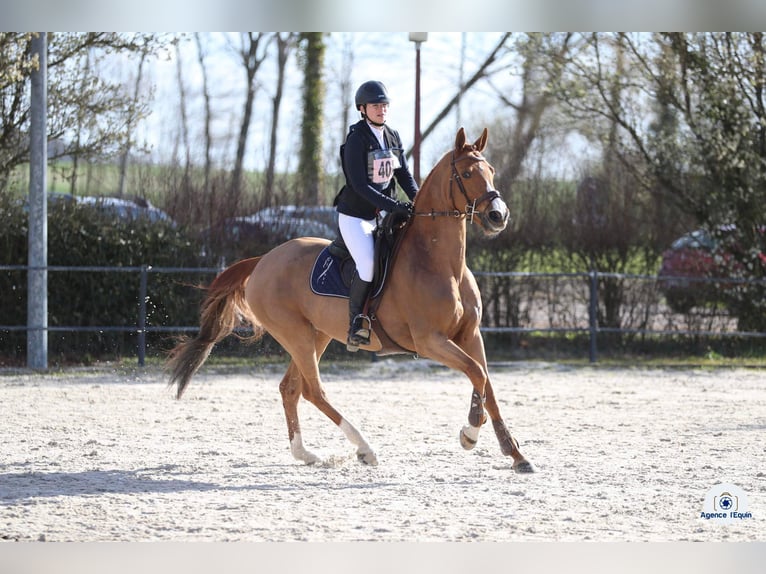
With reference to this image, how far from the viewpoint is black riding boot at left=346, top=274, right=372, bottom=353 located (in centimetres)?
697

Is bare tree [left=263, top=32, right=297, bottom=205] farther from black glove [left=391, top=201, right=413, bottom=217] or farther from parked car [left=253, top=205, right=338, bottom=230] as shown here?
black glove [left=391, top=201, right=413, bottom=217]

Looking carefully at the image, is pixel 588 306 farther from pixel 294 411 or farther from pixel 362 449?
pixel 362 449

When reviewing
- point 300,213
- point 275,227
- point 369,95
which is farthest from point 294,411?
point 300,213

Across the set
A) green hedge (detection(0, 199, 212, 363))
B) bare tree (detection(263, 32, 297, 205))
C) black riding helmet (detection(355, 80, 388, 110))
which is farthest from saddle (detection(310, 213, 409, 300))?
bare tree (detection(263, 32, 297, 205))

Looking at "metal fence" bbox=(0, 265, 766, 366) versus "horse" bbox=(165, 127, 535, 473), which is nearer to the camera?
"horse" bbox=(165, 127, 535, 473)

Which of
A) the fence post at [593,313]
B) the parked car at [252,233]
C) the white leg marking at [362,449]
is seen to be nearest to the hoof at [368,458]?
the white leg marking at [362,449]

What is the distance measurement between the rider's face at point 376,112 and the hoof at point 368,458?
2.20 metres

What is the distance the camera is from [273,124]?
963 inches

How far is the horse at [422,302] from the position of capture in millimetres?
6547

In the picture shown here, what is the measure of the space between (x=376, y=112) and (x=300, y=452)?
7.73 feet

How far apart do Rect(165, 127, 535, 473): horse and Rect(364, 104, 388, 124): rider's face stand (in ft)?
1.61

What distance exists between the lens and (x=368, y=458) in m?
6.95
